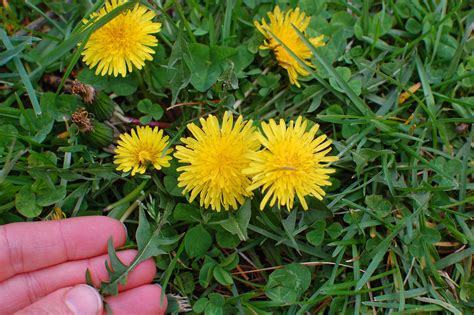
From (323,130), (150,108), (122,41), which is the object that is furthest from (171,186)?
(323,130)

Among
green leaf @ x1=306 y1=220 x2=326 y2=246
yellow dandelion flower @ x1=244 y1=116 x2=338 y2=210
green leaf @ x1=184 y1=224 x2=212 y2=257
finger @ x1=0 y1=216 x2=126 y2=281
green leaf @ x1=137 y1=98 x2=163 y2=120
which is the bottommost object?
green leaf @ x1=306 y1=220 x2=326 y2=246

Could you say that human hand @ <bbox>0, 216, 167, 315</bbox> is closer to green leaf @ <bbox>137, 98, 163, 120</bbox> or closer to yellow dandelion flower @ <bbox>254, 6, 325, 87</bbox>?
green leaf @ <bbox>137, 98, 163, 120</bbox>

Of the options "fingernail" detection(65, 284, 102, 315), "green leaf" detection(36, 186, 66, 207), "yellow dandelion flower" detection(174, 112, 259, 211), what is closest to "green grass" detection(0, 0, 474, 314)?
"green leaf" detection(36, 186, 66, 207)

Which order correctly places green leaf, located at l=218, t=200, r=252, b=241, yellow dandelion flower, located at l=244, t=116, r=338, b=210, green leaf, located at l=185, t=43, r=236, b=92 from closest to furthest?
1. yellow dandelion flower, located at l=244, t=116, r=338, b=210
2. green leaf, located at l=218, t=200, r=252, b=241
3. green leaf, located at l=185, t=43, r=236, b=92

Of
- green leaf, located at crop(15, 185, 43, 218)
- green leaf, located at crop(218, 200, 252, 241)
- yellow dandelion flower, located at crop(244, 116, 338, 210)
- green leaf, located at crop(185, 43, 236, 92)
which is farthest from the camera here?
green leaf, located at crop(185, 43, 236, 92)

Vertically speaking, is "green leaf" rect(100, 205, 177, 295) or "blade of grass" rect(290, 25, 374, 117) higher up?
"blade of grass" rect(290, 25, 374, 117)

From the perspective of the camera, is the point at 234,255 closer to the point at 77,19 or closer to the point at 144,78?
the point at 144,78
